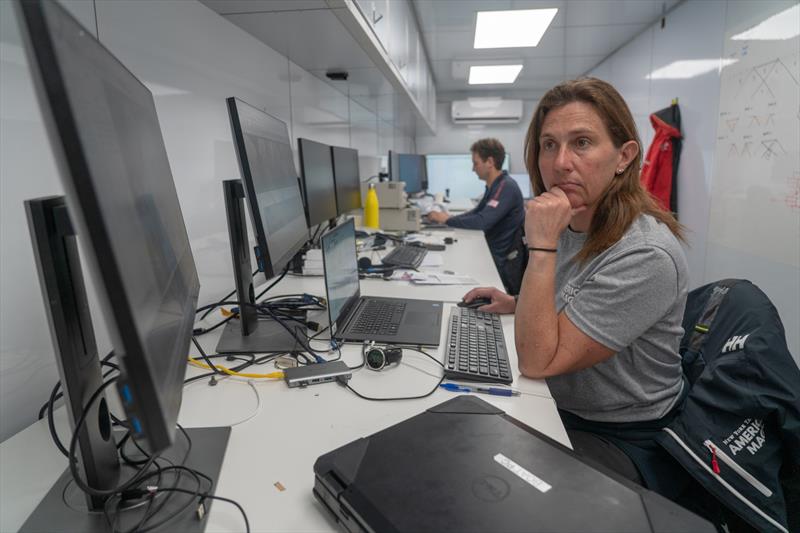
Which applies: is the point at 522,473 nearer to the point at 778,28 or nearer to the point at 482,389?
the point at 482,389

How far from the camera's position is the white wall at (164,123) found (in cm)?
77

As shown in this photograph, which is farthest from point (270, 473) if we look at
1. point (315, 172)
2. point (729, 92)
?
point (729, 92)

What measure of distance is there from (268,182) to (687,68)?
359 centimetres

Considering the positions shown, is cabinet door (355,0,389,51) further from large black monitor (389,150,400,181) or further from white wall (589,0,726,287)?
white wall (589,0,726,287)

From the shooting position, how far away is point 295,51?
1914mm

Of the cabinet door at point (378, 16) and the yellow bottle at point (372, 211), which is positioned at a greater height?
the cabinet door at point (378, 16)

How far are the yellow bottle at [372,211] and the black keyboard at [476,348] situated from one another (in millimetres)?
1759

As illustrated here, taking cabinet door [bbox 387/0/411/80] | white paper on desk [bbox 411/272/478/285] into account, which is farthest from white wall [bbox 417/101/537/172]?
white paper on desk [bbox 411/272/478/285]

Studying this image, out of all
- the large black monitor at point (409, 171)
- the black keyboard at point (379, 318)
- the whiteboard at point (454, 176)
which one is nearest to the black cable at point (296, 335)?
the black keyboard at point (379, 318)

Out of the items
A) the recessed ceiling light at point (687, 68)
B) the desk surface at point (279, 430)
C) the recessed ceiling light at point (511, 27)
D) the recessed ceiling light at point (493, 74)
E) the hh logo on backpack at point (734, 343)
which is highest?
the recessed ceiling light at point (511, 27)

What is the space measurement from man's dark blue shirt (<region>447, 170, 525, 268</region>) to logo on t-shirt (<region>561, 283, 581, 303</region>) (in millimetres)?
1966

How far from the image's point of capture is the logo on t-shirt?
1136mm

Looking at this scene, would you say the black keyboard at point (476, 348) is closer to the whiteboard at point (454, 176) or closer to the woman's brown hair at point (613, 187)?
the woman's brown hair at point (613, 187)

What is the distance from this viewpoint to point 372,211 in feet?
9.97
